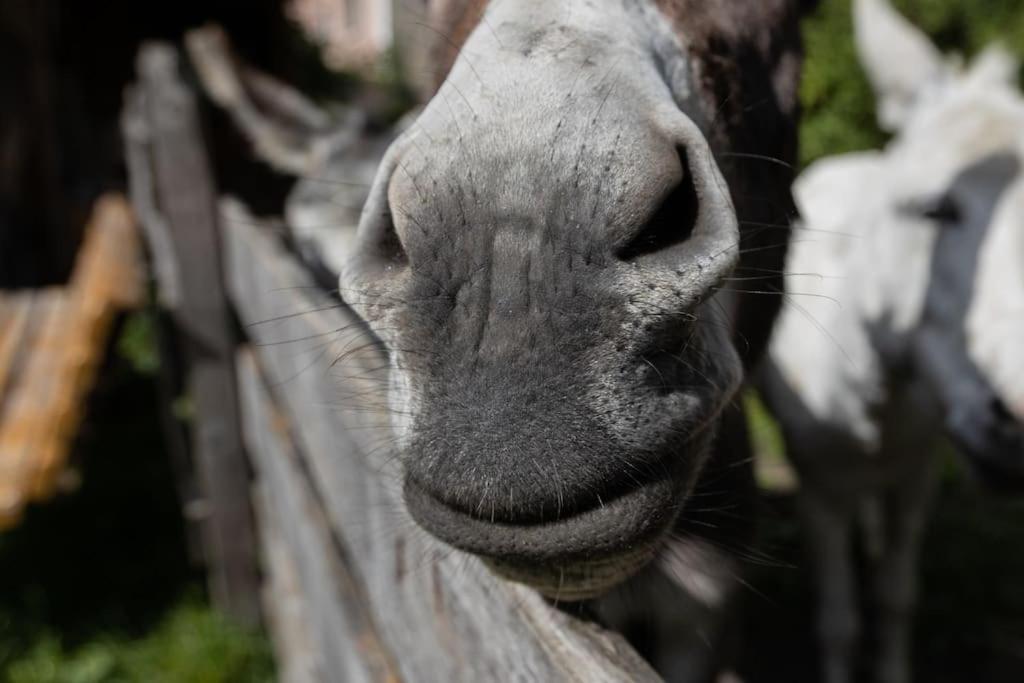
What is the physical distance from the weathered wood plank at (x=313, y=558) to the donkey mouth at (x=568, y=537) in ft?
2.47

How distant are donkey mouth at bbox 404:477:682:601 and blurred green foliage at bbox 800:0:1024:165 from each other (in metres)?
→ 4.63

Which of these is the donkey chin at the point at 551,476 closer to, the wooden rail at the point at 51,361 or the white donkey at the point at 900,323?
the white donkey at the point at 900,323

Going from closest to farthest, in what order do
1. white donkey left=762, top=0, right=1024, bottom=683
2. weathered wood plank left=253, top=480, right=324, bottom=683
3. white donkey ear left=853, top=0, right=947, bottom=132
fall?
1. white donkey left=762, top=0, right=1024, bottom=683
2. weathered wood plank left=253, top=480, right=324, bottom=683
3. white donkey ear left=853, top=0, right=947, bottom=132

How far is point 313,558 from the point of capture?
2049mm

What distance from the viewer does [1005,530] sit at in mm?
4367

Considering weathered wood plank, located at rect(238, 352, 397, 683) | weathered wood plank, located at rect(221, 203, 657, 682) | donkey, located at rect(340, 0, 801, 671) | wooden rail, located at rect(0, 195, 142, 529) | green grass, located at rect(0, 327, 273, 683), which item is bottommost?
green grass, located at rect(0, 327, 273, 683)

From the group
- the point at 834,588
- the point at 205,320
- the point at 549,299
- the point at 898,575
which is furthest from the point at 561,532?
the point at 898,575

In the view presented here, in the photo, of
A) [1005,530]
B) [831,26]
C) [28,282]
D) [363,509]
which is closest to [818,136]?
[831,26]

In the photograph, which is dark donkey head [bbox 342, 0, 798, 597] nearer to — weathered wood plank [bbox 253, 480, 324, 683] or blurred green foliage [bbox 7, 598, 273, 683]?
weathered wood plank [bbox 253, 480, 324, 683]

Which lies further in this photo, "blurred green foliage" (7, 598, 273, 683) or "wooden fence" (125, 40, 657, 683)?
"blurred green foliage" (7, 598, 273, 683)

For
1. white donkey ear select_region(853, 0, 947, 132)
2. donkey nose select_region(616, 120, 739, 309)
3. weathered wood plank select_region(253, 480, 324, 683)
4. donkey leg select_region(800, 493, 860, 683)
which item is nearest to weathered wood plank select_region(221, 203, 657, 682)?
donkey nose select_region(616, 120, 739, 309)

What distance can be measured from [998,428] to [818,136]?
3.71m

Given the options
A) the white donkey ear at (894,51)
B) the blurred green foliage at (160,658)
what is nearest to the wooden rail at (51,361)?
the blurred green foliage at (160,658)

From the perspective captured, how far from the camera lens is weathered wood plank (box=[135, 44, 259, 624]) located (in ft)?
9.20
